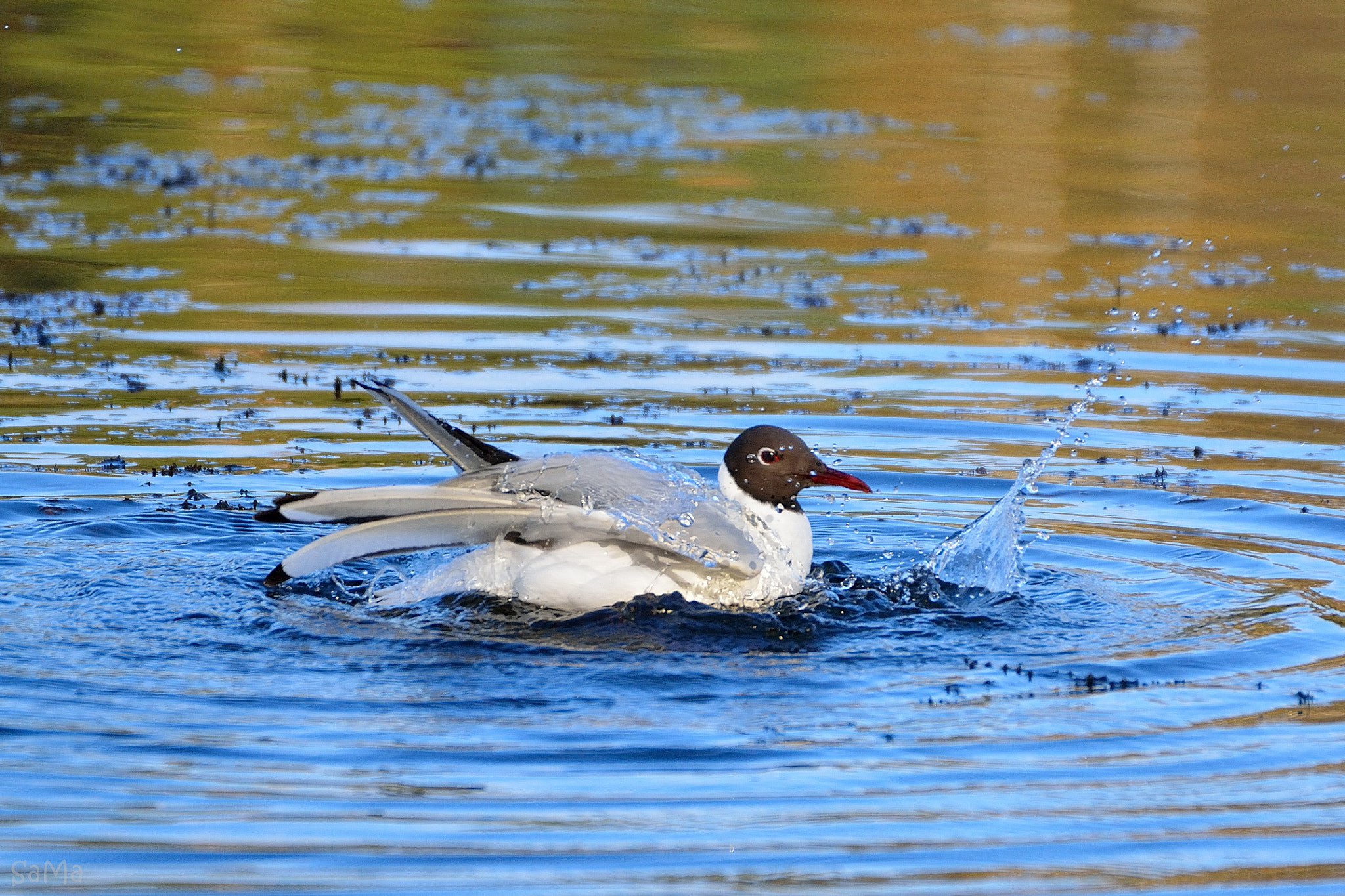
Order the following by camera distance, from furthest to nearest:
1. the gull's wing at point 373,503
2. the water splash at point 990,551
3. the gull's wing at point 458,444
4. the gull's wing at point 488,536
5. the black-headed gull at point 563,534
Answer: the water splash at point 990,551 < the gull's wing at point 458,444 < the black-headed gull at point 563,534 < the gull's wing at point 488,536 < the gull's wing at point 373,503

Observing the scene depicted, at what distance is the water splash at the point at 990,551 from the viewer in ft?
25.2

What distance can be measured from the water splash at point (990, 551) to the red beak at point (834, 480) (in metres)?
0.49

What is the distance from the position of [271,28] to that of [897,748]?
755 inches

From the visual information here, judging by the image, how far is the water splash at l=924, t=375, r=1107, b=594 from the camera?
25.2ft

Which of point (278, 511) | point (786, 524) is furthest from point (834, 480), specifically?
point (278, 511)

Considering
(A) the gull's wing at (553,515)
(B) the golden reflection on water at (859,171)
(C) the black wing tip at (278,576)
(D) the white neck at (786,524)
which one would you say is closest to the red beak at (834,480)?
(D) the white neck at (786,524)

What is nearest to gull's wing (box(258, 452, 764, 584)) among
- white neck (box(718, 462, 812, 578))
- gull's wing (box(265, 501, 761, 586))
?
gull's wing (box(265, 501, 761, 586))

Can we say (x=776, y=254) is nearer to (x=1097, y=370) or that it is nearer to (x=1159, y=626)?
(x=1097, y=370)

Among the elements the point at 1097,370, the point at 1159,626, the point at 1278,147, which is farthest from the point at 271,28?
the point at 1159,626

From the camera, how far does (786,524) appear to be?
7.85 metres

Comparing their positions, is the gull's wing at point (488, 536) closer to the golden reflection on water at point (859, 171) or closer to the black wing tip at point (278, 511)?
the black wing tip at point (278, 511)

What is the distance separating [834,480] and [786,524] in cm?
30

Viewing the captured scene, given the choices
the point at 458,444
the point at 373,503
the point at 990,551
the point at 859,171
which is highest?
the point at 859,171

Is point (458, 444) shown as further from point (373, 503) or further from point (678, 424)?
point (678, 424)
